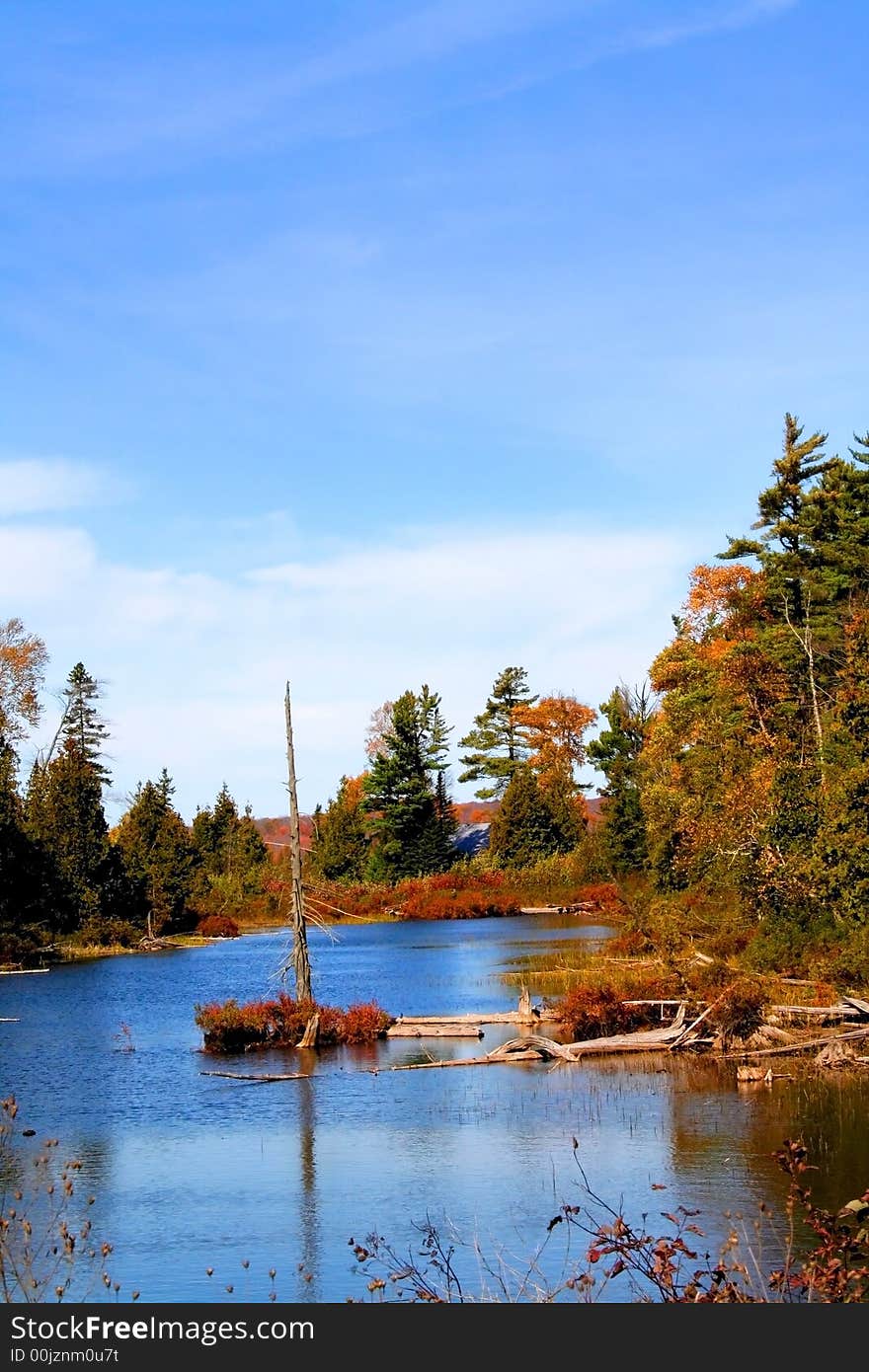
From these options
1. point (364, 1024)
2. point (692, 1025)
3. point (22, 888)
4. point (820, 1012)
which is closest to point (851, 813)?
point (820, 1012)

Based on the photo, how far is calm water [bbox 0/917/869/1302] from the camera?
53.0 ft

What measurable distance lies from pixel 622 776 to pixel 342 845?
27.0 meters

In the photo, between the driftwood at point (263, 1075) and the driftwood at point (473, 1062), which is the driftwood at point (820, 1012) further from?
the driftwood at point (263, 1075)

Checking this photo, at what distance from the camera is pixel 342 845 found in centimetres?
10262

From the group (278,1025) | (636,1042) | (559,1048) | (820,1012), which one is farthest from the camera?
(278,1025)

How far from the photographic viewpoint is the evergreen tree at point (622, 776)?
82062mm

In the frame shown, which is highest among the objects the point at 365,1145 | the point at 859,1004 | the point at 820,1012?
the point at 859,1004

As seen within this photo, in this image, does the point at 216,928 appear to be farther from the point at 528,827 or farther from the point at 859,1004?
the point at 859,1004

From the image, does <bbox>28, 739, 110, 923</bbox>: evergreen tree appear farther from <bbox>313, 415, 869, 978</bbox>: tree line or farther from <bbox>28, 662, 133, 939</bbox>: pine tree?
<bbox>313, 415, 869, 978</bbox>: tree line

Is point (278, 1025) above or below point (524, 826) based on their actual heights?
below

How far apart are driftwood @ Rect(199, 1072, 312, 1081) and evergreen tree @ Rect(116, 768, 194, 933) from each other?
43.1 meters

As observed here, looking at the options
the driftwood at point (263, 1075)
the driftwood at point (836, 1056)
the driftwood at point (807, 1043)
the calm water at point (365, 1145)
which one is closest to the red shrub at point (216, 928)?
the calm water at point (365, 1145)

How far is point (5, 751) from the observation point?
6419 centimetres
